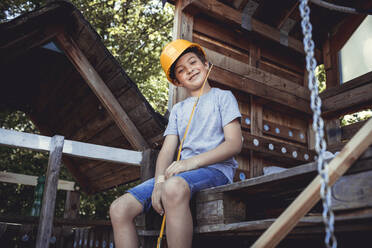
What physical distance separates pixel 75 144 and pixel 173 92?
131 cm

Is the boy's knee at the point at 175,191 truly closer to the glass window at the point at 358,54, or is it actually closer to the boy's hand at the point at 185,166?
the boy's hand at the point at 185,166

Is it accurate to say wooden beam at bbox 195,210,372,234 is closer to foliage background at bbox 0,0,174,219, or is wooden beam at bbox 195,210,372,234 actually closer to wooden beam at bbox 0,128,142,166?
wooden beam at bbox 0,128,142,166

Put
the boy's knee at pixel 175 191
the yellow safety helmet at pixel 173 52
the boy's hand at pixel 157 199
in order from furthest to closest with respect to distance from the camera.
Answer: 1. the yellow safety helmet at pixel 173 52
2. the boy's hand at pixel 157 199
3. the boy's knee at pixel 175 191

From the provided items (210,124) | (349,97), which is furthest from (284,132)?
(210,124)

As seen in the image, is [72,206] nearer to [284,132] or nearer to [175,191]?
[284,132]

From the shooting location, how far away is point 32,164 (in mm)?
11406

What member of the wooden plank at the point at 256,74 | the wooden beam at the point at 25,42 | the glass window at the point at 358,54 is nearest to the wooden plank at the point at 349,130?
the wooden plank at the point at 256,74

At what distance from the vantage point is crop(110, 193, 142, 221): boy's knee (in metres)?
2.53

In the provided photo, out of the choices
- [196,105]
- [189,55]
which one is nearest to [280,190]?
[196,105]

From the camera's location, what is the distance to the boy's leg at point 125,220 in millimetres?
2461

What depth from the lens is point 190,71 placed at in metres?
3.15

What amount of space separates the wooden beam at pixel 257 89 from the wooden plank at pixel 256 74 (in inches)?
2.9

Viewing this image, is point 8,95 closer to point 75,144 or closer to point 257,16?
point 75,144

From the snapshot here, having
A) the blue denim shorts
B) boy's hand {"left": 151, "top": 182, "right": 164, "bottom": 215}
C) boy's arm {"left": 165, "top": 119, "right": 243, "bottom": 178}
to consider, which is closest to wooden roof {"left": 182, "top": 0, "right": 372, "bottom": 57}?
boy's arm {"left": 165, "top": 119, "right": 243, "bottom": 178}
